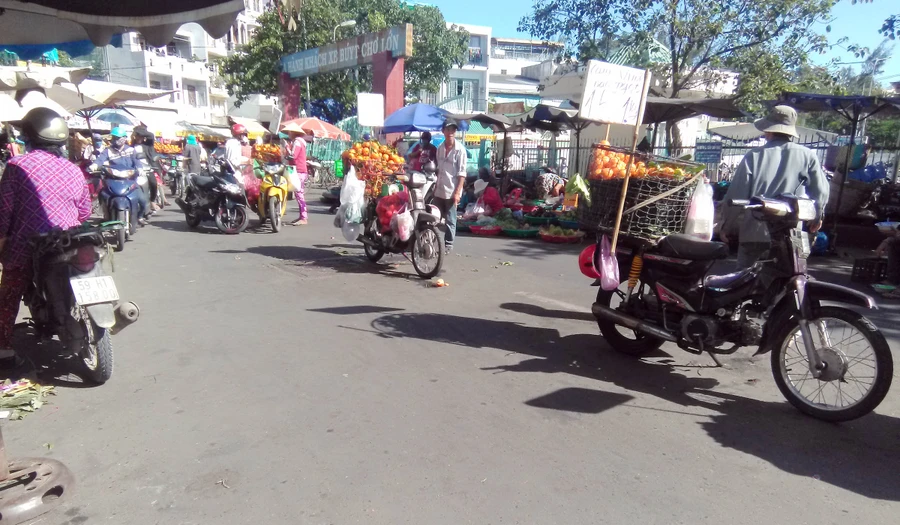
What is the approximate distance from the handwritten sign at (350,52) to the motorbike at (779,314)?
14.4 metres

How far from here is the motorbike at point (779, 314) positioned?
3619mm

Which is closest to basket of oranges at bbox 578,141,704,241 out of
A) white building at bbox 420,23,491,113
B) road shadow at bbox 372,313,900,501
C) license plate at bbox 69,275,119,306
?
road shadow at bbox 372,313,900,501

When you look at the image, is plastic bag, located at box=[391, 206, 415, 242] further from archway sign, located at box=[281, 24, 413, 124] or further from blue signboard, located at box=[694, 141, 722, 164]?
archway sign, located at box=[281, 24, 413, 124]

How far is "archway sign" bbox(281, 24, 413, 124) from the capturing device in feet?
57.4

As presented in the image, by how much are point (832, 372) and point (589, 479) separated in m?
1.73

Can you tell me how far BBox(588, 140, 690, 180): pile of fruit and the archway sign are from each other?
13485mm

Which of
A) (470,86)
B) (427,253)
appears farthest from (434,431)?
(470,86)

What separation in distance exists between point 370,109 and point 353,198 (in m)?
8.64

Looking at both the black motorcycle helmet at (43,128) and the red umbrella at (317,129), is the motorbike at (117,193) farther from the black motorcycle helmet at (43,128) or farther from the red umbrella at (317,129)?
the red umbrella at (317,129)

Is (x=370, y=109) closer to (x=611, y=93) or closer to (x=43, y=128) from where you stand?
(x=611, y=93)

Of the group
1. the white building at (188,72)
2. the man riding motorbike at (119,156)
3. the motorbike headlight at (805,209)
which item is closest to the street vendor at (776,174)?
the motorbike headlight at (805,209)

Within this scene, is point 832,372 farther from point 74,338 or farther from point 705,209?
point 74,338

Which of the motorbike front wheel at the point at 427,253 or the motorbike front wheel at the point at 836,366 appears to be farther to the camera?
the motorbike front wheel at the point at 427,253

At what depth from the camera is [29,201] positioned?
4.15 metres
